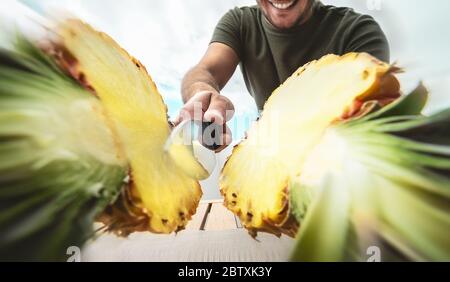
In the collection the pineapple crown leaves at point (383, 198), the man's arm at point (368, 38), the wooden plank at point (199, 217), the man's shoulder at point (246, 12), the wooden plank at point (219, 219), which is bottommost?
the wooden plank at point (219, 219)

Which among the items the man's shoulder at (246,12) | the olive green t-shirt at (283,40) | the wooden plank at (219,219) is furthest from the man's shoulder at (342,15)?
the wooden plank at (219,219)

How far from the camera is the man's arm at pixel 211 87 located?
540 mm

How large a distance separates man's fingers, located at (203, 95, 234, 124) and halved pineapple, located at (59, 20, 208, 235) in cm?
6

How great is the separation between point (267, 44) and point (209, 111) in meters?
0.18

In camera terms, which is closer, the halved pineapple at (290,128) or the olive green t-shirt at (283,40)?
the halved pineapple at (290,128)

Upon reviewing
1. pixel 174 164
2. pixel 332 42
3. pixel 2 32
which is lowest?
pixel 174 164

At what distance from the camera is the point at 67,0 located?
511 millimetres

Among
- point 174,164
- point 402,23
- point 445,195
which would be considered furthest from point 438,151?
point 174,164

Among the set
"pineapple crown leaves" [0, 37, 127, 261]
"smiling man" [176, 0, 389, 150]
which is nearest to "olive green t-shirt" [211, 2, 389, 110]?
"smiling man" [176, 0, 389, 150]

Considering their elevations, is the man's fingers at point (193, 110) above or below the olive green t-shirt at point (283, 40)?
below

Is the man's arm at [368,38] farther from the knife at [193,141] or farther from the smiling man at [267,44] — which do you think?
the knife at [193,141]

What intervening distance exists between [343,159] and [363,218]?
0.07m

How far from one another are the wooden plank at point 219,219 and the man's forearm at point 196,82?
0.57 ft

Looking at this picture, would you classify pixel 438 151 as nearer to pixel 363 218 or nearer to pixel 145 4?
pixel 363 218
